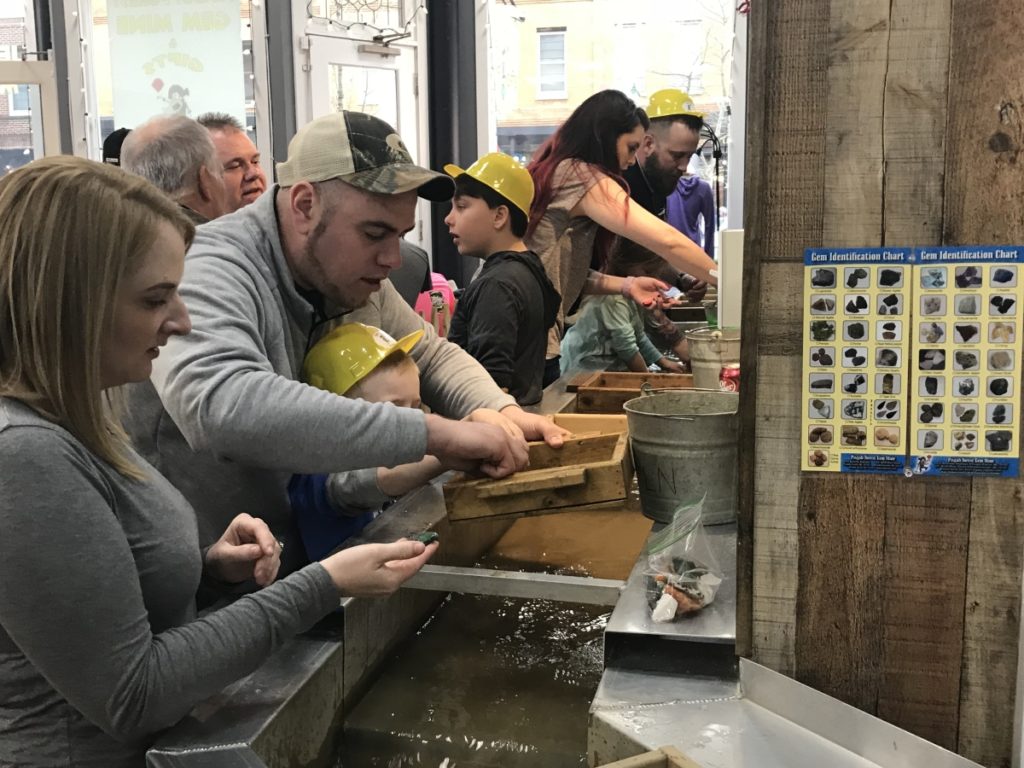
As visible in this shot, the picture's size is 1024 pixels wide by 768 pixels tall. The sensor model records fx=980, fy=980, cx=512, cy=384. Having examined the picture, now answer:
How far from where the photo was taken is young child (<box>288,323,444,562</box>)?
1937 mm

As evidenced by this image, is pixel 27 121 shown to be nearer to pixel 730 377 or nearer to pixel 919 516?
pixel 730 377

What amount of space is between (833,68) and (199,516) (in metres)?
1.38

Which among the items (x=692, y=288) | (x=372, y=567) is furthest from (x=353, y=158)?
(x=692, y=288)

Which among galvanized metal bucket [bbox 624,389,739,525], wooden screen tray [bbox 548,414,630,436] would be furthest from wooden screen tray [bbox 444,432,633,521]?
wooden screen tray [bbox 548,414,630,436]

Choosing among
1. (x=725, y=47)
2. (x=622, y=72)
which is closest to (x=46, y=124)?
(x=622, y=72)

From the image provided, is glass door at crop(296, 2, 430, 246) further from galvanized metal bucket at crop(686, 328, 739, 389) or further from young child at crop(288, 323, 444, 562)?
young child at crop(288, 323, 444, 562)

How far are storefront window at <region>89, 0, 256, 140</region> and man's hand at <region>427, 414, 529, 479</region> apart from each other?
470 cm

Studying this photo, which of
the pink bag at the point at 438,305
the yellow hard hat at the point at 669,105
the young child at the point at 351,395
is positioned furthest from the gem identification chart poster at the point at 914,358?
the yellow hard hat at the point at 669,105

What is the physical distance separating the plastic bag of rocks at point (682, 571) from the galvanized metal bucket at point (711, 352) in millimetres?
1096

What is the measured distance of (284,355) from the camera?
6.21ft

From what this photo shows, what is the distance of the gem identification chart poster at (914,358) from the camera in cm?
124

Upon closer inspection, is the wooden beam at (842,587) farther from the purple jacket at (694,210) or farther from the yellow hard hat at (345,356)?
the purple jacket at (694,210)

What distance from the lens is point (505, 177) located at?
312 cm

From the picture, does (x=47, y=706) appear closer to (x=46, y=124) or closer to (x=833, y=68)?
(x=833, y=68)
